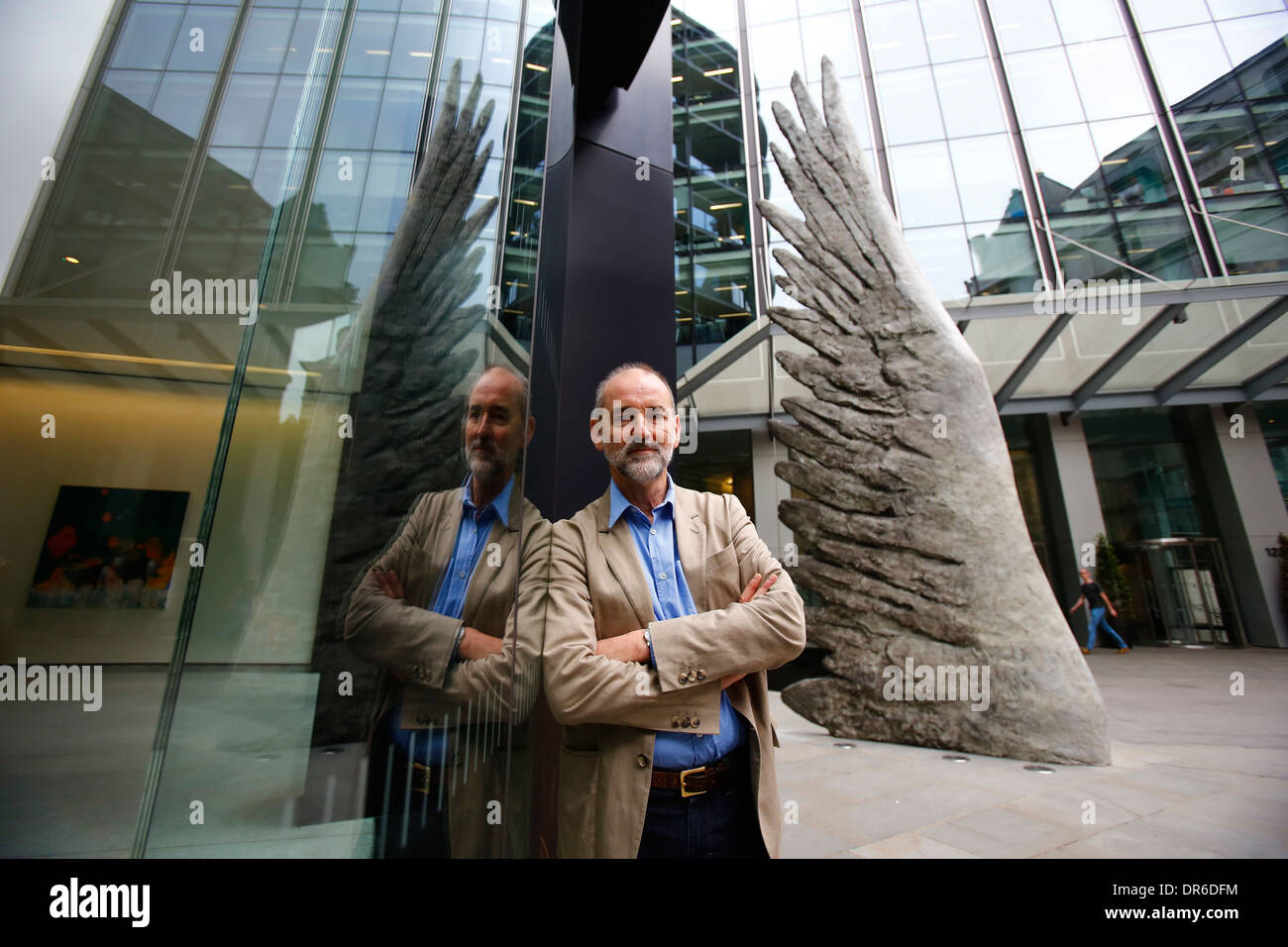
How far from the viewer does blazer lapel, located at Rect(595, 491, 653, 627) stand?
1552mm

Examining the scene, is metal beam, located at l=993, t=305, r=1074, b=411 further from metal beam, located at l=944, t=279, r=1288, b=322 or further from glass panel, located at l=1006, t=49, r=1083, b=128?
glass panel, located at l=1006, t=49, r=1083, b=128

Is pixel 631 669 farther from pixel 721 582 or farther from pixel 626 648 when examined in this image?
pixel 721 582

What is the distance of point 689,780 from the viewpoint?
1438 mm

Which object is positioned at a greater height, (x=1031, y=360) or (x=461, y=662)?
(x=1031, y=360)

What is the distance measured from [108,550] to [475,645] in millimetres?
464

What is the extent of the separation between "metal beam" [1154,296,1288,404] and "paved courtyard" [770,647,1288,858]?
7.65m

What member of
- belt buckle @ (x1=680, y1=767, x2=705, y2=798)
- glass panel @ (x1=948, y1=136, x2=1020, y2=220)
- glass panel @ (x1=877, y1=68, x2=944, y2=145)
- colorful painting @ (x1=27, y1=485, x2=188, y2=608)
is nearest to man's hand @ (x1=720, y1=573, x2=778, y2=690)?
belt buckle @ (x1=680, y1=767, x2=705, y2=798)

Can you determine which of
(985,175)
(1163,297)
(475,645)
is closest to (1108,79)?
(985,175)

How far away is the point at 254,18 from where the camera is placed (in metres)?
0.69

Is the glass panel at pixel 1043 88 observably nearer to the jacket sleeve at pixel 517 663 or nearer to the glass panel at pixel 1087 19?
the glass panel at pixel 1087 19

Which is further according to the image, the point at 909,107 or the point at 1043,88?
the point at 909,107

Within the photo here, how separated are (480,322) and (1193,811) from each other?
4.13 meters

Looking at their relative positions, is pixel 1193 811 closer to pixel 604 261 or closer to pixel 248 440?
pixel 604 261

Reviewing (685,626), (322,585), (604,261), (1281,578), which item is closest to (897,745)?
(685,626)
